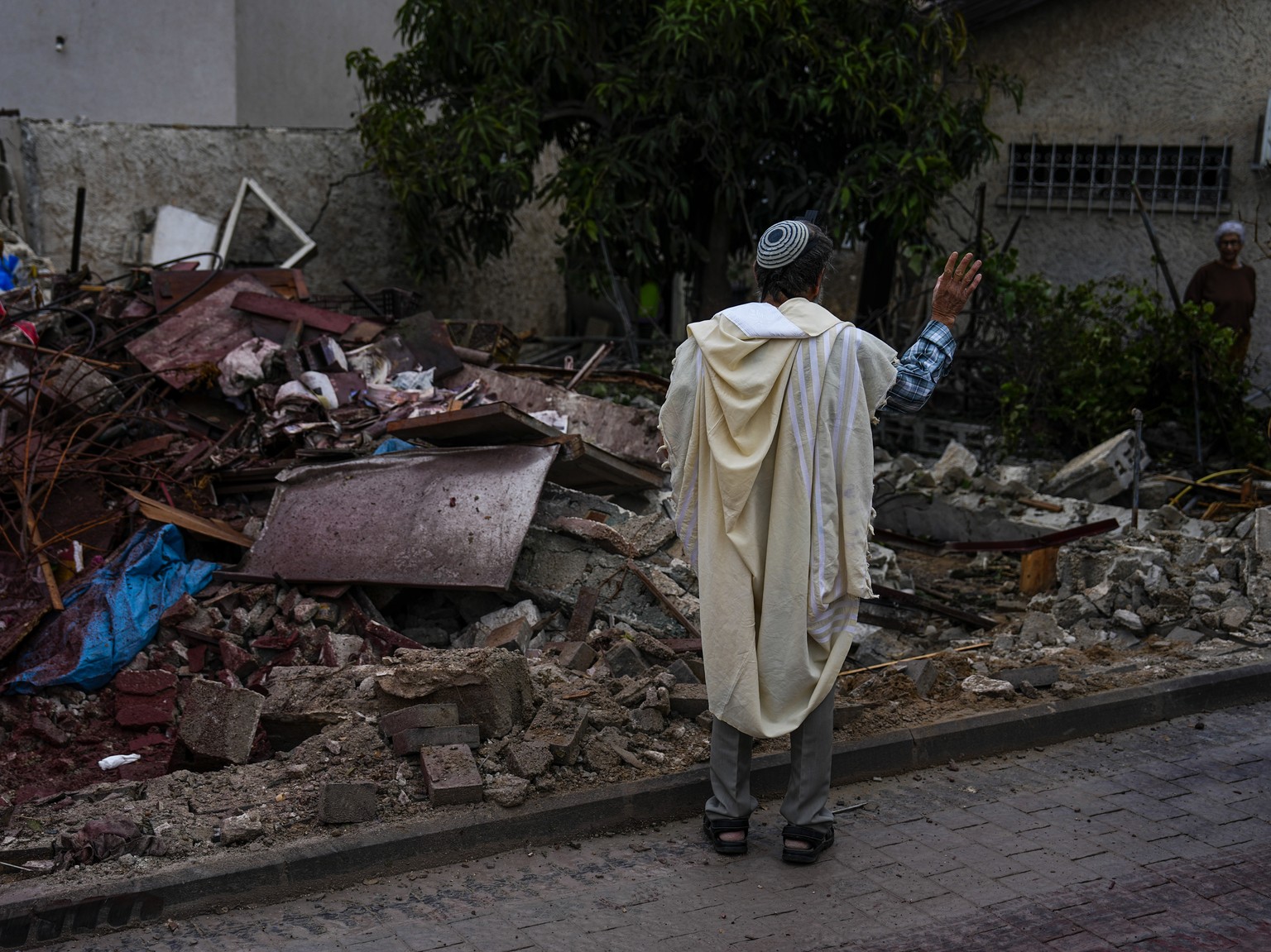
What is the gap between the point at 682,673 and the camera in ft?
17.0

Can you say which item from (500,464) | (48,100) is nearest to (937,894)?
(500,464)

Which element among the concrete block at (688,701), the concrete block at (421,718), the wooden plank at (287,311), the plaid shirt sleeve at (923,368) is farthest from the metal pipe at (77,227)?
the plaid shirt sleeve at (923,368)

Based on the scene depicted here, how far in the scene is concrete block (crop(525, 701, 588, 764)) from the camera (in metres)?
4.41

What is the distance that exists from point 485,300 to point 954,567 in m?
6.46

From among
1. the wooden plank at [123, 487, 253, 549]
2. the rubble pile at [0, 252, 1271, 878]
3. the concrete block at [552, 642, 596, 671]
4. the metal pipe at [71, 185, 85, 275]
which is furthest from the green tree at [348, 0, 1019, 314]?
the concrete block at [552, 642, 596, 671]

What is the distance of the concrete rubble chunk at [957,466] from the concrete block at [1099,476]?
22.4 inches

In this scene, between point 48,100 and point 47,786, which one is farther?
point 48,100

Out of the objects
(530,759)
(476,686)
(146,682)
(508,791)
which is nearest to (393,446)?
(146,682)

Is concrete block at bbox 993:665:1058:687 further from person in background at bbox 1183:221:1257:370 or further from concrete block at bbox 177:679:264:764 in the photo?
person in background at bbox 1183:221:1257:370

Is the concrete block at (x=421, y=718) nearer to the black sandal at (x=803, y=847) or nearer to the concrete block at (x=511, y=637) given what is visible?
the concrete block at (x=511, y=637)

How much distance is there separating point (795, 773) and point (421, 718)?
1.33 metres

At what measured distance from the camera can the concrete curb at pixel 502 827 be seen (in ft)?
11.7

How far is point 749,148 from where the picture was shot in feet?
34.1

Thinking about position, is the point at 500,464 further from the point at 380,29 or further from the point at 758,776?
the point at 380,29
